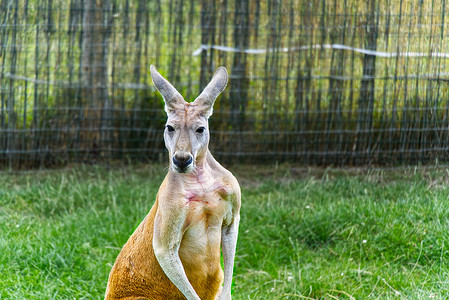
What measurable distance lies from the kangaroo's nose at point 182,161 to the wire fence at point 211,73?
3.95m

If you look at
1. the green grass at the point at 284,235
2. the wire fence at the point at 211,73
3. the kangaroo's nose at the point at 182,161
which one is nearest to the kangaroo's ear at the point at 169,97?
the kangaroo's nose at the point at 182,161

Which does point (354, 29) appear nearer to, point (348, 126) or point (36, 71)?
point (348, 126)

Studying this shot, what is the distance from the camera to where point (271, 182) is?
6.68 m

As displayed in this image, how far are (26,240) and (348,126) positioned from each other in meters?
3.67

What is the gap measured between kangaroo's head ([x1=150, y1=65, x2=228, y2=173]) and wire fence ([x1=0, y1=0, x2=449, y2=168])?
12.1 feet

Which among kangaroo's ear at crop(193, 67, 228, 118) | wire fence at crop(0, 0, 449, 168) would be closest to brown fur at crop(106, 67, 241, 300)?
kangaroo's ear at crop(193, 67, 228, 118)

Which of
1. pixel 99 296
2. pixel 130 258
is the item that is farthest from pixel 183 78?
pixel 130 258

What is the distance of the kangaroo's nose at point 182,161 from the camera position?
9.75ft

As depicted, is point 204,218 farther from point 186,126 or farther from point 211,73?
point 211,73

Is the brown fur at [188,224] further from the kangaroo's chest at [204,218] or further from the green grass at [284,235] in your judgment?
the green grass at [284,235]

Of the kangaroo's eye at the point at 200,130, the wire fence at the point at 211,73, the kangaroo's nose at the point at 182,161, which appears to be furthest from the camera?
the wire fence at the point at 211,73

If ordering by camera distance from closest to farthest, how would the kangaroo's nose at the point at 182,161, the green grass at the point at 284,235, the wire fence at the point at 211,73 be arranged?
the kangaroo's nose at the point at 182,161 → the green grass at the point at 284,235 → the wire fence at the point at 211,73

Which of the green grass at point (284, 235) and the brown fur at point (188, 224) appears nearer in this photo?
the brown fur at point (188, 224)

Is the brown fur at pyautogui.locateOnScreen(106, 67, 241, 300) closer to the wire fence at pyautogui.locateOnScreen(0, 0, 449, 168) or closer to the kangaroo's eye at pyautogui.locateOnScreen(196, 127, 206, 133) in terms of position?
the kangaroo's eye at pyautogui.locateOnScreen(196, 127, 206, 133)
